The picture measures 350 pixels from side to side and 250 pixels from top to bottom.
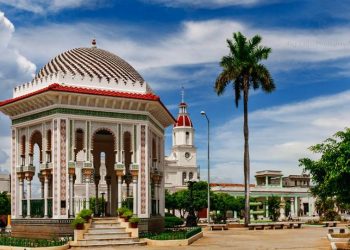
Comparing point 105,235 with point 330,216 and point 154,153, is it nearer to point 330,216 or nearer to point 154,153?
point 154,153

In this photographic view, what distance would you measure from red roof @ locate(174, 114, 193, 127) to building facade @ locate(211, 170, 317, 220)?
14.7m

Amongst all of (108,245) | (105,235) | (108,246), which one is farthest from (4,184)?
(108,246)

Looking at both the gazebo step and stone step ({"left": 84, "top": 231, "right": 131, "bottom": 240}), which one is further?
stone step ({"left": 84, "top": 231, "right": 131, "bottom": 240})

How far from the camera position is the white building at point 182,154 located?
376 feet

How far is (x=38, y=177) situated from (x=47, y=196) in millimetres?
3259

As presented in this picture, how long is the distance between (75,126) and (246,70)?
1958cm

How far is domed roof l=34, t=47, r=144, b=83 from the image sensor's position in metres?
33.9

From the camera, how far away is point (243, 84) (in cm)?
4753

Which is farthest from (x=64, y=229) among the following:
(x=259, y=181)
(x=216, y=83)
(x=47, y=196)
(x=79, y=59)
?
(x=259, y=181)

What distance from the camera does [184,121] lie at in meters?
115

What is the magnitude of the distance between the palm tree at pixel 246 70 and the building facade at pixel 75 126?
40.7ft

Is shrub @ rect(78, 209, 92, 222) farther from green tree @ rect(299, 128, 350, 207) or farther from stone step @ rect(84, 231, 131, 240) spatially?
green tree @ rect(299, 128, 350, 207)

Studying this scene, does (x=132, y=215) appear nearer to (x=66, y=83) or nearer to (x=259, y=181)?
(x=66, y=83)

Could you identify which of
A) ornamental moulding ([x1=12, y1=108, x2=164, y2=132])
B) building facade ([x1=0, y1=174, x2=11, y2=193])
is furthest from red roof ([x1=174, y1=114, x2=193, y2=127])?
ornamental moulding ([x1=12, y1=108, x2=164, y2=132])
